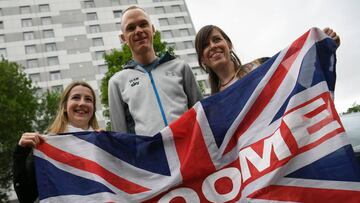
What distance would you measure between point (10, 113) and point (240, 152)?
19021 mm

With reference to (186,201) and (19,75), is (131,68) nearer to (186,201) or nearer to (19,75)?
(186,201)

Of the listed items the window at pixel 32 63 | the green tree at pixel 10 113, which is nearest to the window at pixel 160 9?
the window at pixel 32 63

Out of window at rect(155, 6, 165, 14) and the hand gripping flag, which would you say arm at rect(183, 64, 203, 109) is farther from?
window at rect(155, 6, 165, 14)

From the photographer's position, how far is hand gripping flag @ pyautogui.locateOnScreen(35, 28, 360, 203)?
2.37 metres

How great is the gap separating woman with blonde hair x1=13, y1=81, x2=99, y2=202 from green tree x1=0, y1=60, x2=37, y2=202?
17.2 meters

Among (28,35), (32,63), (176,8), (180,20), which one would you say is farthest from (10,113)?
(176,8)

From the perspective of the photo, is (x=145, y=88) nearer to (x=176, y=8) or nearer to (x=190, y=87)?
(x=190, y=87)

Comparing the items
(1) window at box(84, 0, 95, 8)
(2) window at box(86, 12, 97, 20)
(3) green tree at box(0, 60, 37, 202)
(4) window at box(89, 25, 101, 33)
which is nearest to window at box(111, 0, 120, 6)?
(1) window at box(84, 0, 95, 8)

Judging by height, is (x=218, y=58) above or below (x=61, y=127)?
above

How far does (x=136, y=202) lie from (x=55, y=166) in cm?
79

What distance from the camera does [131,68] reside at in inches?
128

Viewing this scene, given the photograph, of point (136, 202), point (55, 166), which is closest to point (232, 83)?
point (136, 202)

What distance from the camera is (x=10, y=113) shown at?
61.0ft

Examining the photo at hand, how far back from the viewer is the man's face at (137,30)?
308cm
